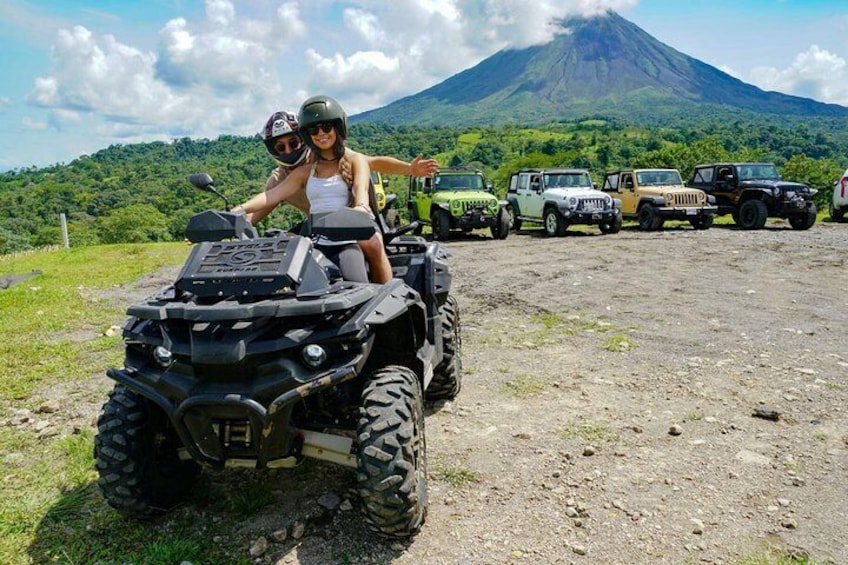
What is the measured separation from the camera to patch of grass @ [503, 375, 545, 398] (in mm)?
4547

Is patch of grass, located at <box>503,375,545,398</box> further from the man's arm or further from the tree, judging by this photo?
the tree

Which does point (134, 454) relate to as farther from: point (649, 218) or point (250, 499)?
point (649, 218)

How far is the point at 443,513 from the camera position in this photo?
2967 mm

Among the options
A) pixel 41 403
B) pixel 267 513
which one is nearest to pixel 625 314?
pixel 267 513

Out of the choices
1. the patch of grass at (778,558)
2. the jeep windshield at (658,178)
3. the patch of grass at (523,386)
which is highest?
the jeep windshield at (658,178)

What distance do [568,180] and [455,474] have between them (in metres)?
15.0

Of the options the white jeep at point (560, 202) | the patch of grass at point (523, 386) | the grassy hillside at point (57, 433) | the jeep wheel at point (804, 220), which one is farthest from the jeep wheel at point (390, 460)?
the jeep wheel at point (804, 220)

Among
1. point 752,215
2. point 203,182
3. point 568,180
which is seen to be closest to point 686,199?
point 752,215

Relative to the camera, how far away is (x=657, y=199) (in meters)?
16.8

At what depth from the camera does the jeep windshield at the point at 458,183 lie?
662 inches

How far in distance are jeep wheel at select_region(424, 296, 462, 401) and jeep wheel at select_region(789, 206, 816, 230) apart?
15007mm

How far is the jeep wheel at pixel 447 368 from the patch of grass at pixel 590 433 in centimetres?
82

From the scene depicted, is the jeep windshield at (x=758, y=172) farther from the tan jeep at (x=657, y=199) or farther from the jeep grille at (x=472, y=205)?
the jeep grille at (x=472, y=205)

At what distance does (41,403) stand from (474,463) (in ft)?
11.1
